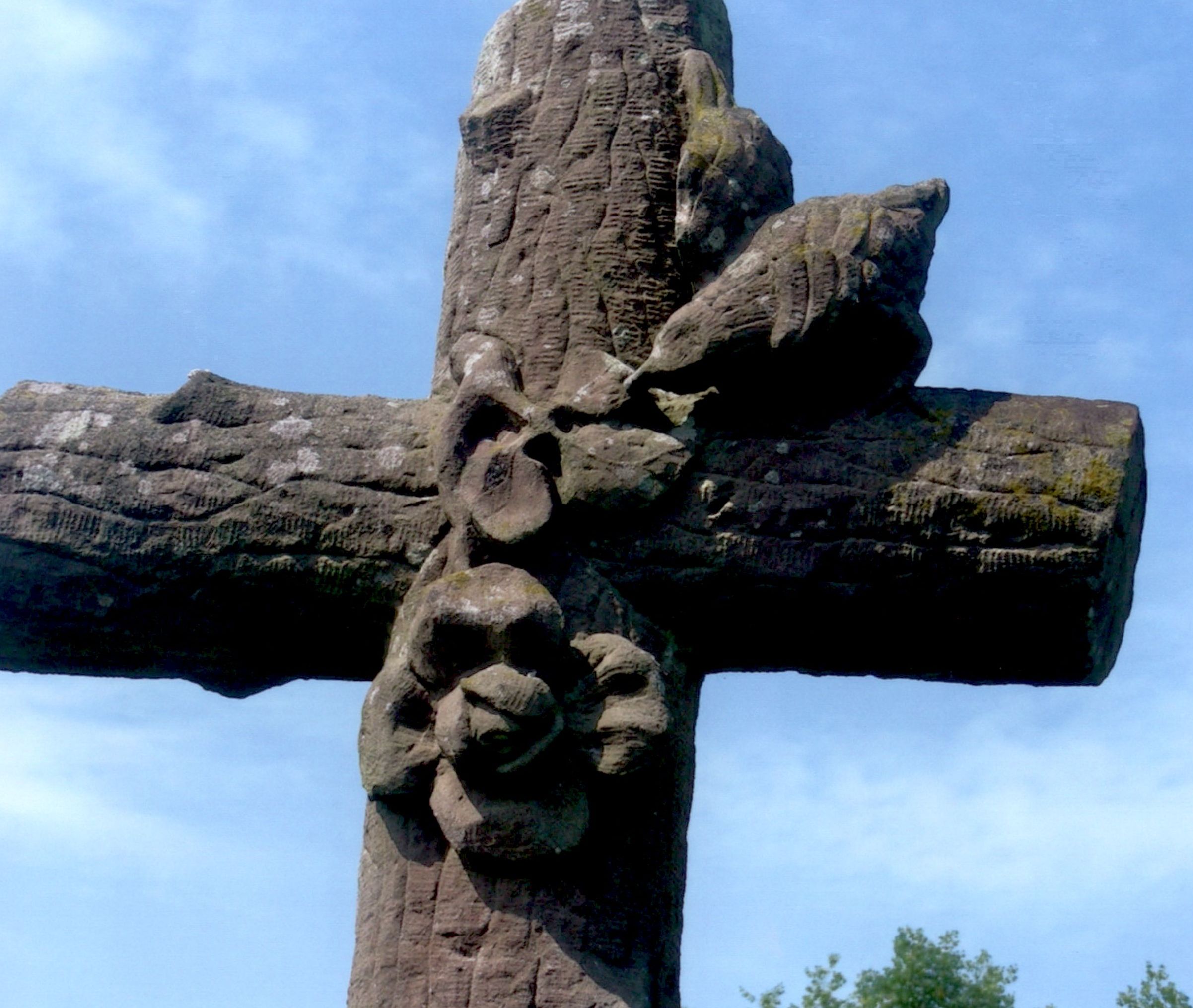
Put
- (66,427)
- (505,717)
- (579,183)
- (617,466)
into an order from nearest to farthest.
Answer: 1. (505,717)
2. (617,466)
3. (66,427)
4. (579,183)

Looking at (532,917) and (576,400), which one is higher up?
(576,400)

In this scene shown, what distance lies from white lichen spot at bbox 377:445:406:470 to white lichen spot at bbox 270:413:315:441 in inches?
8.6

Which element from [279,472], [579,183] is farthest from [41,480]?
[579,183]

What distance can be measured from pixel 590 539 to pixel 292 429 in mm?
868

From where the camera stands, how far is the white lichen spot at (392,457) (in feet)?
15.4

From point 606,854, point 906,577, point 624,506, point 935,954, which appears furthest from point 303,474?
point 935,954

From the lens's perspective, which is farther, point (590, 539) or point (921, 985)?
point (921, 985)

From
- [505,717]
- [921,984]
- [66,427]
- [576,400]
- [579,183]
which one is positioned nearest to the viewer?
[505,717]

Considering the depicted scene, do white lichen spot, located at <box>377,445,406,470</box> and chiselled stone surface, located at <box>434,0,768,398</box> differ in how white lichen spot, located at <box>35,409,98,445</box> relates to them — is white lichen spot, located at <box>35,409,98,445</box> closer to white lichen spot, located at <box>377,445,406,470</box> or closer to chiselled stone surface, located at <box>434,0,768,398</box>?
white lichen spot, located at <box>377,445,406,470</box>

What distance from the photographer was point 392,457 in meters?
4.70

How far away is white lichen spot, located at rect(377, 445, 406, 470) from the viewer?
4.68 meters

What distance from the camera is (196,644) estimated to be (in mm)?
4793

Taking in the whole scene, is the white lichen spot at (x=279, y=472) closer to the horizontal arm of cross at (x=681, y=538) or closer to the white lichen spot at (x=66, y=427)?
the horizontal arm of cross at (x=681, y=538)

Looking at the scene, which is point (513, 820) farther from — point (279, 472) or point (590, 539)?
point (279, 472)
